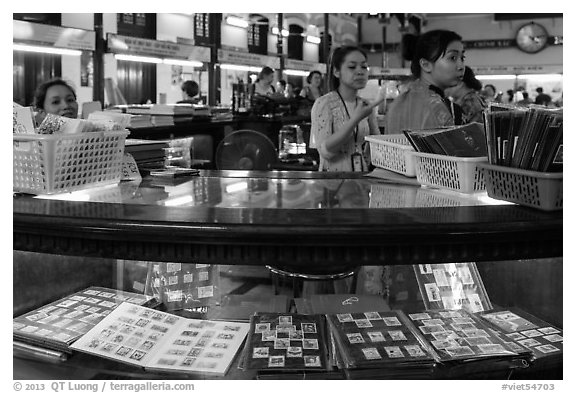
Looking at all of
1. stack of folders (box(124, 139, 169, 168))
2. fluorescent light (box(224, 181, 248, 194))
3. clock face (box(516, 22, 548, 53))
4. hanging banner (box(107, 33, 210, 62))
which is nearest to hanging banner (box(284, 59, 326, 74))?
hanging banner (box(107, 33, 210, 62))

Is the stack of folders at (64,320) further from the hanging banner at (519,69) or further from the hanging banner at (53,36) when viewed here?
the hanging banner at (519,69)

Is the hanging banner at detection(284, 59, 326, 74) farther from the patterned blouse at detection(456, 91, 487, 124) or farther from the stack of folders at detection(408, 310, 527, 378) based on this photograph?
the stack of folders at detection(408, 310, 527, 378)

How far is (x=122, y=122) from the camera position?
6.59ft

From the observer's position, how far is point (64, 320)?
70.2 inches

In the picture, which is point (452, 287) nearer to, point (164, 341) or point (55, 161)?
point (164, 341)

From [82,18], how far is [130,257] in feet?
31.5

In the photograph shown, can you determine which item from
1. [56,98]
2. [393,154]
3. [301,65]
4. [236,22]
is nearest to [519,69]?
[301,65]

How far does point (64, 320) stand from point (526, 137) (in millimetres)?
1364

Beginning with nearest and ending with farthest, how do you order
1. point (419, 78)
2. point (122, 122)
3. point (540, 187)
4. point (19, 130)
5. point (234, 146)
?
point (540, 187) < point (19, 130) < point (122, 122) < point (419, 78) < point (234, 146)

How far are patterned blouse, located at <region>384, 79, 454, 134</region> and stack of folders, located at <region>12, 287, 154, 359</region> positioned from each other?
163cm

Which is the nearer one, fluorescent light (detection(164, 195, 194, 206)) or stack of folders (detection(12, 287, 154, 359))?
fluorescent light (detection(164, 195, 194, 206))

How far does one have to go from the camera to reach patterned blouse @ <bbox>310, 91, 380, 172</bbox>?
11.5 feet
